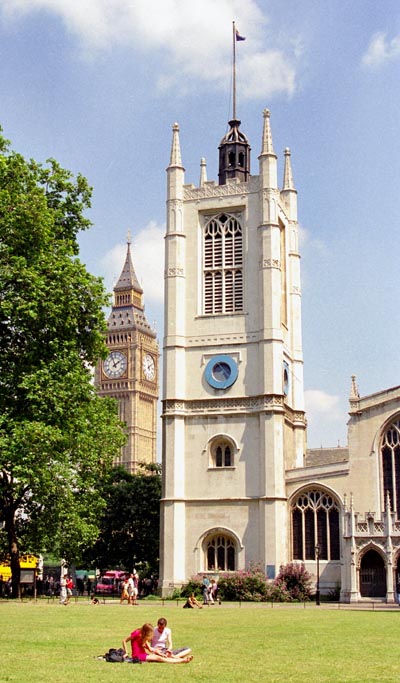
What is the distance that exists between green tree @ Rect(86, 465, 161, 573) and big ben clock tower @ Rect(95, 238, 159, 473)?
92886 millimetres

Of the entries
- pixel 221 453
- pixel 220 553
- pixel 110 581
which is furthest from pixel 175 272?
pixel 110 581

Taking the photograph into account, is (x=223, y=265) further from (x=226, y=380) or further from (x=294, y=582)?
(x=294, y=582)

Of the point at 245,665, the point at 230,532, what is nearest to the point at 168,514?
the point at 230,532

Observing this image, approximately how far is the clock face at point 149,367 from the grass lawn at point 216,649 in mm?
132262

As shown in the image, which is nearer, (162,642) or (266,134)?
(162,642)

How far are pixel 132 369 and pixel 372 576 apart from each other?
113364 millimetres

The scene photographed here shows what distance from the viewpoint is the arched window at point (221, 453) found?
52.4 m

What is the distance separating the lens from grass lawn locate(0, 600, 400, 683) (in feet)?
45.4

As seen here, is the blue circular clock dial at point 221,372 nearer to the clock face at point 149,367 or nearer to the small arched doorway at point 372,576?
the small arched doorway at point 372,576

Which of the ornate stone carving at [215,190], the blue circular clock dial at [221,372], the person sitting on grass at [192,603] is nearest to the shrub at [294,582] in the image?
the person sitting on grass at [192,603]

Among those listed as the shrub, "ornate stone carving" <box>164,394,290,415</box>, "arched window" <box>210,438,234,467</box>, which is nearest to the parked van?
"arched window" <box>210,438,234,467</box>

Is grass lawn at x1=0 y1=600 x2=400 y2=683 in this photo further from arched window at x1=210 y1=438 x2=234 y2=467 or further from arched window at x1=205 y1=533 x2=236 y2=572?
arched window at x1=210 y1=438 x2=234 y2=467

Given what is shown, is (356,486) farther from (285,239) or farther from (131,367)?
(131,367)

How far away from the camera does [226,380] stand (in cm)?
5297
